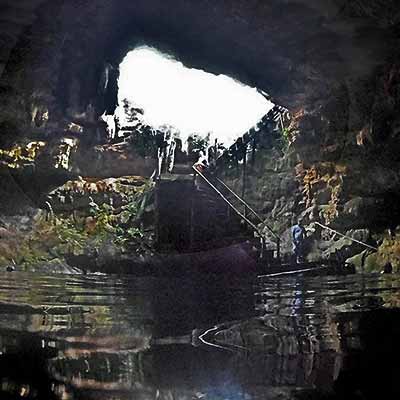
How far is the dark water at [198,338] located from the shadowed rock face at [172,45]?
607mm

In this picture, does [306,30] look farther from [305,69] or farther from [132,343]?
[132,343]

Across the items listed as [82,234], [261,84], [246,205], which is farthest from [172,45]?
[82,234]

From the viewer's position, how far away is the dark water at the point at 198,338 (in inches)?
59.3

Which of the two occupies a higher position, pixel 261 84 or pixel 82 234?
pixel 261 84

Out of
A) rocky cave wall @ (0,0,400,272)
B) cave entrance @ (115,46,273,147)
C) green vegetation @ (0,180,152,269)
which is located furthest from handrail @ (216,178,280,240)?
green vegetation @ (0,180,152,269)

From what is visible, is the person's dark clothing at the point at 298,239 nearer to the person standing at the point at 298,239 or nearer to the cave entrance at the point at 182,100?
the person standing at the point at 298,239

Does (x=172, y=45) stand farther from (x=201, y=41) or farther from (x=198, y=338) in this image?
(x=198, y=338)

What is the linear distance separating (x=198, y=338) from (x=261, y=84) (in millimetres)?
856

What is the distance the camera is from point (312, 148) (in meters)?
1.96

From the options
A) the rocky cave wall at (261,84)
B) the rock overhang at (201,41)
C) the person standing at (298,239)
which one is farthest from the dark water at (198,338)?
the rock overhang at (201,41)

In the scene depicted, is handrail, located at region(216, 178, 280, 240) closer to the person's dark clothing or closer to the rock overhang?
the person's dark clothing

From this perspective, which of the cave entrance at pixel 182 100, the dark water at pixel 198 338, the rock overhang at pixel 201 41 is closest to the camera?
the dark water at pixel 198 338

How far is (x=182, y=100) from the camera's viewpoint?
1967 millimetres

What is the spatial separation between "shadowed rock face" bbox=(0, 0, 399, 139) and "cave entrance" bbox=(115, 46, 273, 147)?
3cm
